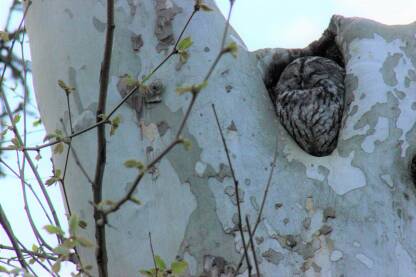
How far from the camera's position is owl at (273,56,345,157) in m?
2.71

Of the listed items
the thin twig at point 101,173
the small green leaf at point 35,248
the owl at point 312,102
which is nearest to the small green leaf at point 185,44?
the thin twig at point 101,173

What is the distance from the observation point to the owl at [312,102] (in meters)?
2.71

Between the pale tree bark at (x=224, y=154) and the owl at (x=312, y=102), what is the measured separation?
0.78 feet

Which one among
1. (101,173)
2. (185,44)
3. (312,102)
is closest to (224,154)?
(185,44)

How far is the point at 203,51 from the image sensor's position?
245cm

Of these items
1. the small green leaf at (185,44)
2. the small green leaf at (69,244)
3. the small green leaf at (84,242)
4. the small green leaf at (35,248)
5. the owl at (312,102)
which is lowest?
the owl at (312,102)

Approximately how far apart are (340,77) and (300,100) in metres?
0.19

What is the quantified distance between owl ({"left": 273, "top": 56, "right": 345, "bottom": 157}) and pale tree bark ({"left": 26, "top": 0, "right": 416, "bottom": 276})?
237 millimetres

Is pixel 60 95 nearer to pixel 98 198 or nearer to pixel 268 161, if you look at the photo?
pixel 268 161

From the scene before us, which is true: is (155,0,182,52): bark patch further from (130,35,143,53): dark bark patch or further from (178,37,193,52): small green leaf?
(178,37,193,52): small green leaf

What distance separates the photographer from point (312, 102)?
3.13m

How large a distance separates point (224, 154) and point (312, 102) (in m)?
1.00

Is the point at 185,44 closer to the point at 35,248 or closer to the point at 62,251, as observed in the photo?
the point at 62,251

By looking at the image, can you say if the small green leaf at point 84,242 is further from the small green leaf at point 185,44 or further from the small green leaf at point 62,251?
the small green leaf at point 185,44
